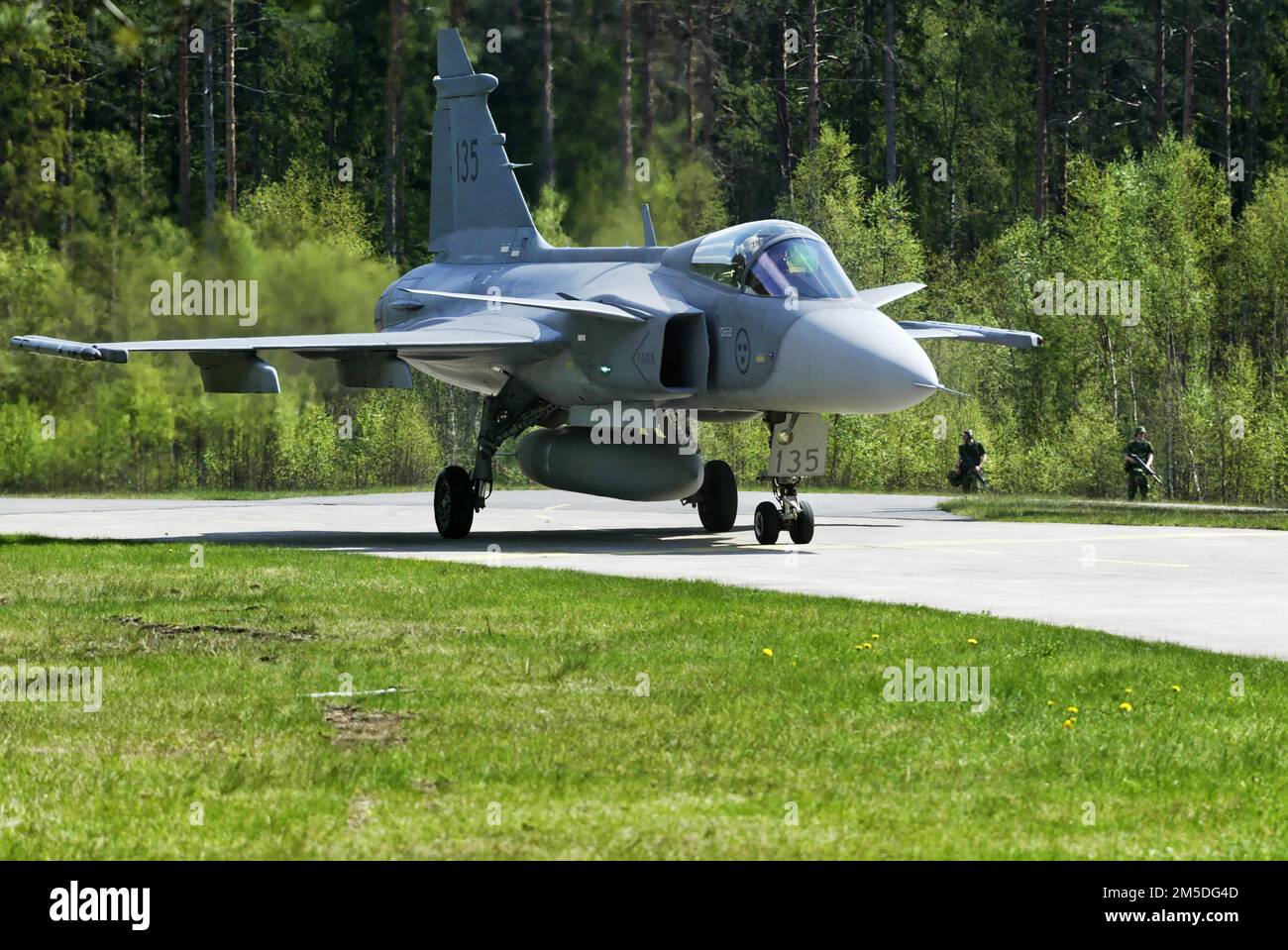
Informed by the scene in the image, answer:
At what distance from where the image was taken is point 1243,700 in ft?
31.6

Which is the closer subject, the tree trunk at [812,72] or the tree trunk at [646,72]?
the tree trunk at [812,72]

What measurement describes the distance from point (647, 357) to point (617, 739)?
1236 centimetres

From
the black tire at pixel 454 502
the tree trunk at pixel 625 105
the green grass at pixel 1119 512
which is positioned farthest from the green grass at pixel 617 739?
the tree trunk at pixel 625 105

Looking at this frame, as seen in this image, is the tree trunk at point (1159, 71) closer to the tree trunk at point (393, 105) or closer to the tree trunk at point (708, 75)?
the tree trunk at point (708, 75)

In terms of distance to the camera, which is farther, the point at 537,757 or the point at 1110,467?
the point at 1110,467

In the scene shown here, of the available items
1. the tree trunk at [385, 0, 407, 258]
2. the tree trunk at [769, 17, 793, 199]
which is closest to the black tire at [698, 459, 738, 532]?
the tree trunk at [385, 0, 407, 258]

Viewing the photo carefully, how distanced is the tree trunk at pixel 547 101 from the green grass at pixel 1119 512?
2523 centimetres

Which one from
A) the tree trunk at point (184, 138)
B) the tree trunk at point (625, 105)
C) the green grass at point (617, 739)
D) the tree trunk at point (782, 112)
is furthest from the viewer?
Result: the tree trunk at point (782, 112)

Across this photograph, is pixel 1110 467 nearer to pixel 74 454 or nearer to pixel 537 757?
pixel 74 454

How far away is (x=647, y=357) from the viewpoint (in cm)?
2047

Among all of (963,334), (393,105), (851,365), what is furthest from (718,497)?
(393,105)

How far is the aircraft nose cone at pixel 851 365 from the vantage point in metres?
18.4
